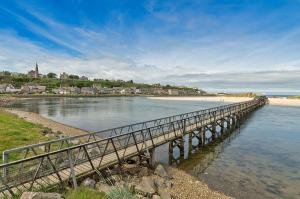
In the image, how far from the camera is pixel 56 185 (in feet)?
28.8

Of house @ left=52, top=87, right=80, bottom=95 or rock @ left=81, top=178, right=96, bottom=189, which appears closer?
rock @ left=81, top=178, right=96, bottom=189

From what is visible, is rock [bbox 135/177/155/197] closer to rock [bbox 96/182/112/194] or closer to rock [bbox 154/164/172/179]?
rock [bbox 96/182/112/194]

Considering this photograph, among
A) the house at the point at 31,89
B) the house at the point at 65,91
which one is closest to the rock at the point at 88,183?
the house at the point at 65,91

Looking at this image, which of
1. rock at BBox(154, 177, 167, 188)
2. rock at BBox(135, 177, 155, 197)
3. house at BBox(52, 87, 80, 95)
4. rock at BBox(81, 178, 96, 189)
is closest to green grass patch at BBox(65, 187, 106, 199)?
rock at BBox(81, 178, 96, 189)

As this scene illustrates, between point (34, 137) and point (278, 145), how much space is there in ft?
79.2

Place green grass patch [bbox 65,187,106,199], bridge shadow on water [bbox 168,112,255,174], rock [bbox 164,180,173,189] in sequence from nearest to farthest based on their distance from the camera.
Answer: green grass patch [bbox 65,187,106,199]
rock [bbox 164,180,173,189]
bridge shadow on water [bbox 168,112,255,174]

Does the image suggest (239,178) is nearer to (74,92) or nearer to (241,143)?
(241,143)

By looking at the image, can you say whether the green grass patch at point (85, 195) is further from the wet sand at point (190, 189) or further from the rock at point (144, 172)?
the rock at point (144, 172)

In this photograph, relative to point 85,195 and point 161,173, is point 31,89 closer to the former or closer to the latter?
point 161,173

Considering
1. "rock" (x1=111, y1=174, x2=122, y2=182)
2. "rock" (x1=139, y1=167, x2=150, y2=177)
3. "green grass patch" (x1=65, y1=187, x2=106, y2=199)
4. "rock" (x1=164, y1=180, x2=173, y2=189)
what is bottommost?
"rock" (x1=164, y1=180, x2=173, y2=189)

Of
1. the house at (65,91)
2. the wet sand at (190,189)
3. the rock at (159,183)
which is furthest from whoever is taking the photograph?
the house at (65,91)

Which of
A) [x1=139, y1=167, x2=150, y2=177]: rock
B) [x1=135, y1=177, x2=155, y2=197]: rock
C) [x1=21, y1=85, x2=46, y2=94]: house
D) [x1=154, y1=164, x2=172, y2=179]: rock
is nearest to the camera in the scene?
[x1=135, y1=177, x2=155, y2=197]: rock

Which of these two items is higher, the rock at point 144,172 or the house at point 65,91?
the house at point 65,91

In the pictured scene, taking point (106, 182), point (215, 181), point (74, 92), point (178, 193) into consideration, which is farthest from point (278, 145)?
point (74, 92)
